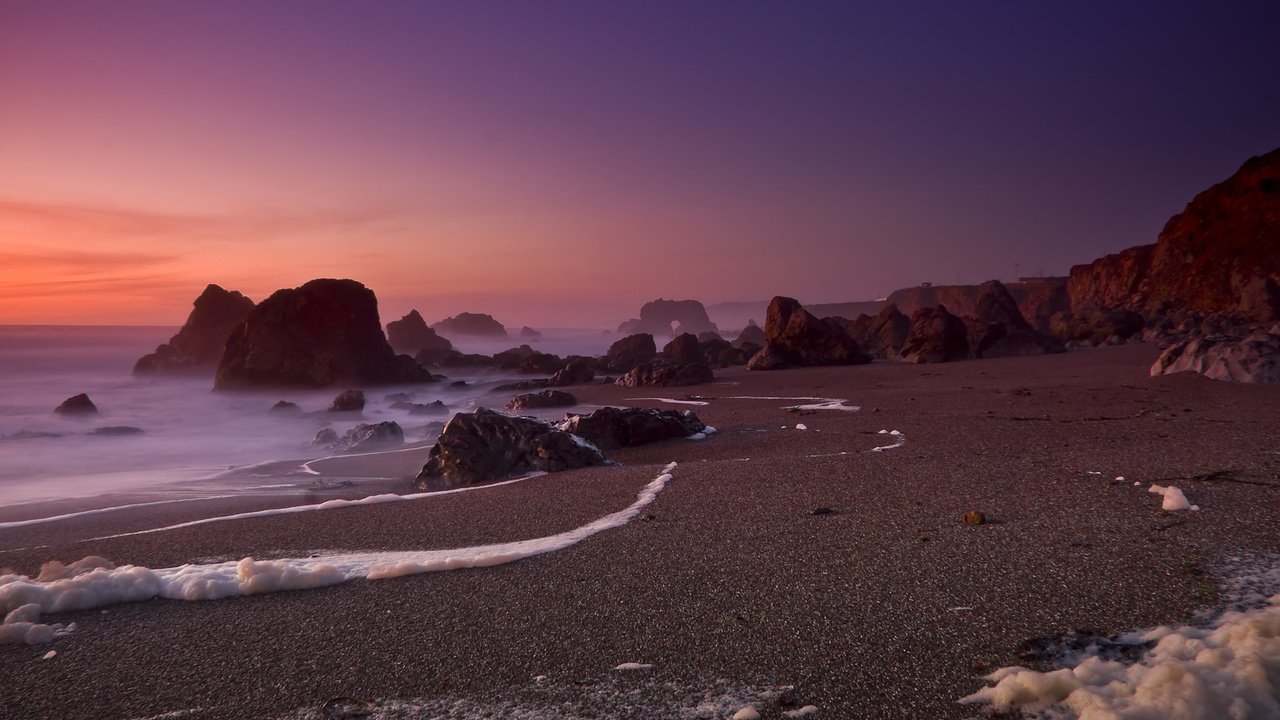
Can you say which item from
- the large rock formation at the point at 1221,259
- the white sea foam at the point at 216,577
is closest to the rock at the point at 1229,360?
the white sea foam at the point at 216,577

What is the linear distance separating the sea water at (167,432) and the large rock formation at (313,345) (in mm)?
Answer: 902

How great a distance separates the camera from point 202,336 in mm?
41625

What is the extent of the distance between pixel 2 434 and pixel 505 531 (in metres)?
20.3

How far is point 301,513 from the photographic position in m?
5.19

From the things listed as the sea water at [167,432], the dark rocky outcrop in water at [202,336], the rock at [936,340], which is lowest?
the sea water at [167,432]

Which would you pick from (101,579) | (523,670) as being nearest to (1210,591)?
(523,670)

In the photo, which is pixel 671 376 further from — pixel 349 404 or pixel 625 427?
pixel 625 427

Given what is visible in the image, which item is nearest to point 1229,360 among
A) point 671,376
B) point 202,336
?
point 671,376

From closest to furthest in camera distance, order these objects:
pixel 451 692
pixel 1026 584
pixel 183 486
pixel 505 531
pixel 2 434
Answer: pixel 451 692 → pixel 1026 584 → pixel 505 531 → pixel 183 486 → pixel 2 434

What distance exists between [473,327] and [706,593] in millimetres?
119277

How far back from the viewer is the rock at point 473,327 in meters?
118

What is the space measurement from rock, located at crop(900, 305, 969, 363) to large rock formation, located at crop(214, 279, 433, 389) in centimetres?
1902

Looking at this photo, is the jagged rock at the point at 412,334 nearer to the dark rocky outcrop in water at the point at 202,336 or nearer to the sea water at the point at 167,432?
the dark rocky outcrop in water at the point at 202,336

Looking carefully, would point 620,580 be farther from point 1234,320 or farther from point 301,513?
point 1234,320
